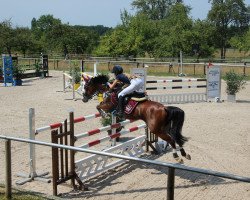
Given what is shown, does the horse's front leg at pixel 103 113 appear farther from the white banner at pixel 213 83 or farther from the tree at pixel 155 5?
the tree at pixel 155 5

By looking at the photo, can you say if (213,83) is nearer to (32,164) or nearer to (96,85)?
(96,85)

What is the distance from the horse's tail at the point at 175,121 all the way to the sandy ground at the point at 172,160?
64 centimetres

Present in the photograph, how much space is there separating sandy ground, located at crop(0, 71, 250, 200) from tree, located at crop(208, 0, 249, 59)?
142 ft

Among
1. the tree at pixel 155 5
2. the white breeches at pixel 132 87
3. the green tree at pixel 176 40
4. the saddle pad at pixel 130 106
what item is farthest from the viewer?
the tree at pixel 155 5

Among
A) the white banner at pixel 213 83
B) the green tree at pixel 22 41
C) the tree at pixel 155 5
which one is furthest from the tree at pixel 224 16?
the white banner at pixel 213 83

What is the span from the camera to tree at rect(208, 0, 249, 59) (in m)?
56.6

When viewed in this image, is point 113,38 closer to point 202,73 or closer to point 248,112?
point 202,73

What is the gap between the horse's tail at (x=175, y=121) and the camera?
23.2 feet

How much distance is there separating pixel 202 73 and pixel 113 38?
1396 centimetres

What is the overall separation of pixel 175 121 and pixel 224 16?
53530 millimetres

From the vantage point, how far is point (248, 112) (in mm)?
13891

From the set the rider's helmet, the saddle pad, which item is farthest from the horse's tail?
the rider's helmet

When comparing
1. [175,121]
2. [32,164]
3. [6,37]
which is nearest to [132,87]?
[175,121]

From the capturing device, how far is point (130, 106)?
7699mm
